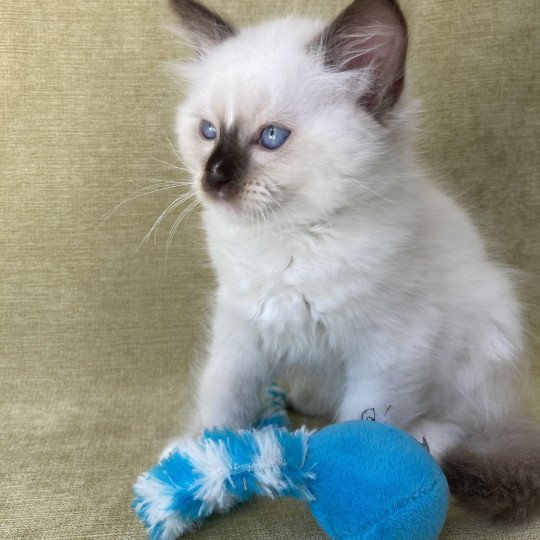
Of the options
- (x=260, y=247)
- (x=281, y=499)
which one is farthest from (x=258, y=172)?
(x=281, y=499)

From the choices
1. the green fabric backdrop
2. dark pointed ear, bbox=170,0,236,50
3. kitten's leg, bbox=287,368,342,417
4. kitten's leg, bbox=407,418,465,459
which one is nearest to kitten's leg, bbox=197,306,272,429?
kitten's leg, bbox=287,368,342,417

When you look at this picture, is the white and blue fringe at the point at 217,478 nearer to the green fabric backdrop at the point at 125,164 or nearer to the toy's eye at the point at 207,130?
the toy's eye at the point at 207,130

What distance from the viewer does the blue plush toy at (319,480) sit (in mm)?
965

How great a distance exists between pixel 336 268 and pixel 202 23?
566 mm

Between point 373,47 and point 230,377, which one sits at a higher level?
point 373,47

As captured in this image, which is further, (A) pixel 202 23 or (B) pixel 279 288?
(A) pixel 202 23

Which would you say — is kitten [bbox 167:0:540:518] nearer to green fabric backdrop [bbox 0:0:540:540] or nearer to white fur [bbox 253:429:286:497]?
white fur [bbox 253:429:286:497]

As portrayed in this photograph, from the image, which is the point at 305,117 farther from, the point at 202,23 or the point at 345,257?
the point at 202,23

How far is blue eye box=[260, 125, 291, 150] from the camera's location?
1.17m

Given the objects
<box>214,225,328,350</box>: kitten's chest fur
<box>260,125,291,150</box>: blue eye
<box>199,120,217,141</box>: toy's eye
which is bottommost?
<box>214,225,328,350</box>: kitten's chest fur

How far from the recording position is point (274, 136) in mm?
1168

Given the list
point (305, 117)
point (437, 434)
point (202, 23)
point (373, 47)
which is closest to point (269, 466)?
point (437, 434)

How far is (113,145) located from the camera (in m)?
1.94

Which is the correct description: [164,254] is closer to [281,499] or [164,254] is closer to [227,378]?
[227,378]
